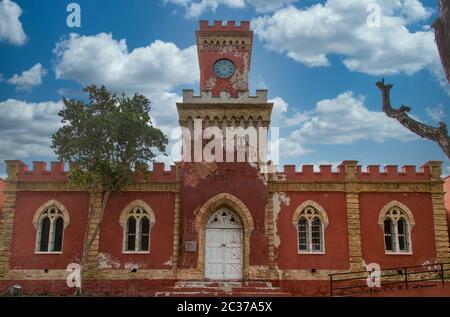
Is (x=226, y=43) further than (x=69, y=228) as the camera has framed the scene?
Yes

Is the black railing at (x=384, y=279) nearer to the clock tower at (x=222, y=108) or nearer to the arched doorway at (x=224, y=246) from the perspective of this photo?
the arched doorway at (x=224, y=246)

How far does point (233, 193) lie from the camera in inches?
804

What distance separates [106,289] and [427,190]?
1756 centimetres

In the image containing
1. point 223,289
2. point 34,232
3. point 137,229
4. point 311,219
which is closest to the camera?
point 223,289

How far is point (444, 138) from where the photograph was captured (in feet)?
30.2

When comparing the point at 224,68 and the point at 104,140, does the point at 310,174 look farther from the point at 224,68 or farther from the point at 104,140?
the point at 104,140

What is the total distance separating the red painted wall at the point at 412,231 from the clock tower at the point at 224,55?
9359 millimetres

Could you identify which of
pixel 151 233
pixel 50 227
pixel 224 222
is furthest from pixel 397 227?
pixel 50 227

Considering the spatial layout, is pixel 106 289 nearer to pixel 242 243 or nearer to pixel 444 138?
pixel 242 243

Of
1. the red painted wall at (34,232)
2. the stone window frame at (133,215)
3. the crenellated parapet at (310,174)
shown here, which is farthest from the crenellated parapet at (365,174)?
the red painted wall at (34,232)

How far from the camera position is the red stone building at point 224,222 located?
20.3 meters

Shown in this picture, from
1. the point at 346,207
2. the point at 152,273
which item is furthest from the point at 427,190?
the point at 152,273

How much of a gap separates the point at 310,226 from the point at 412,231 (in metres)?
5.39

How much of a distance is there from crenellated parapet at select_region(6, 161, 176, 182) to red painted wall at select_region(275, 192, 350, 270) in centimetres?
644
